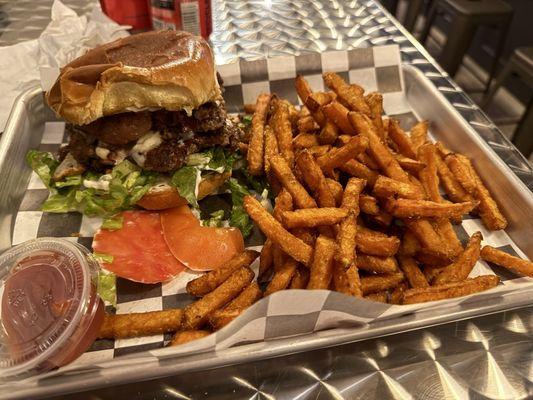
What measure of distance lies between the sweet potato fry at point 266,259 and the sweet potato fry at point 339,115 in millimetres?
702

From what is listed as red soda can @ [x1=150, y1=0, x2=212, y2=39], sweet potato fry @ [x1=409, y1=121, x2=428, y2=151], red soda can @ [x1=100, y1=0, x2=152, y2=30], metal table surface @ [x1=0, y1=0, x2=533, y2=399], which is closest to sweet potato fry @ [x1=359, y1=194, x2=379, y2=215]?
metal table surface @ [x1=0, y1=0, x2=533, y2=399]

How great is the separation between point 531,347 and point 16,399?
1.78m

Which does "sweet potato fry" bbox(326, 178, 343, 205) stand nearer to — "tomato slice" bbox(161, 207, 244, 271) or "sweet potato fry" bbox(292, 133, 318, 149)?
"sweet potato fry" bbox(292, 133, 318, 149)

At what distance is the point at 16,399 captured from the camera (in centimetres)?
137

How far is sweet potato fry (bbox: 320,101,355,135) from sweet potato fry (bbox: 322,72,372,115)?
0.06 meters

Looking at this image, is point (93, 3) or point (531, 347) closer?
point (531, 347)

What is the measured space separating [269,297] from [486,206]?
1287 mm

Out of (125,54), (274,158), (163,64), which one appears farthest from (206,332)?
(125,54)

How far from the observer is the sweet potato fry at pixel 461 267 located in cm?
169

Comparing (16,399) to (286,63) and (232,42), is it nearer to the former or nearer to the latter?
(286,63)

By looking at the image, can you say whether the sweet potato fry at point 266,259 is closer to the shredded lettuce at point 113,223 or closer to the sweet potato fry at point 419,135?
the shredded lettuce at point 113,223

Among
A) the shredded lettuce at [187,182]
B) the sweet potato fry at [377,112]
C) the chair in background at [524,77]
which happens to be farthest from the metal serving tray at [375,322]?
the chair in background at [524,77]

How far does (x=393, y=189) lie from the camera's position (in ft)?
5.84

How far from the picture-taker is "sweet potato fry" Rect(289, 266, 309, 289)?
167 centimetres
